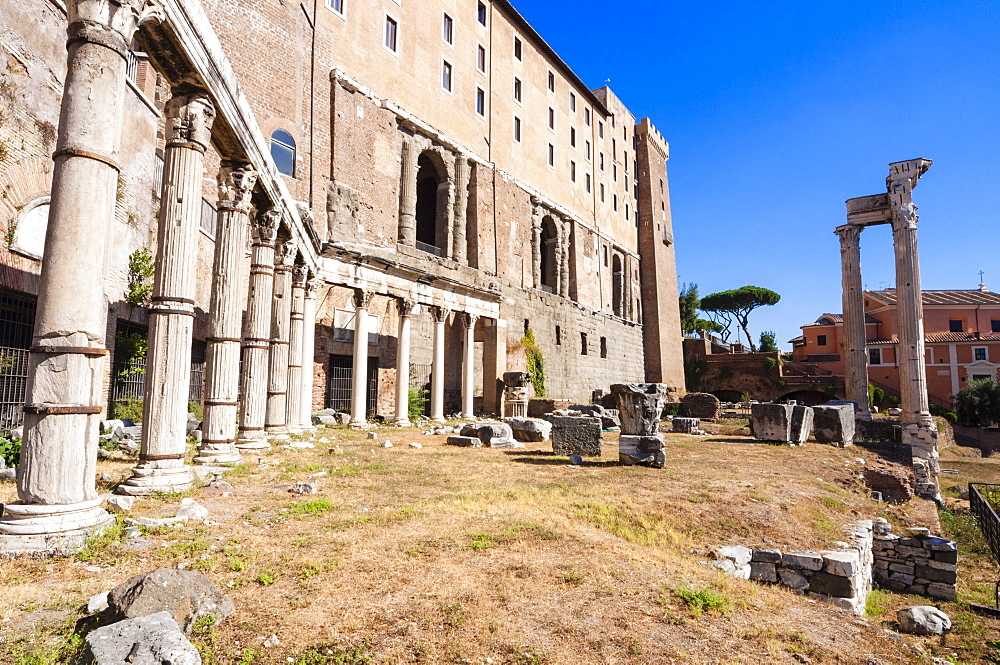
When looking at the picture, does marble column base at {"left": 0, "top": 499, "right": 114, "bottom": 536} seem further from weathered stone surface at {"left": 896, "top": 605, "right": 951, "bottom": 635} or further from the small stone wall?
the small stone wall

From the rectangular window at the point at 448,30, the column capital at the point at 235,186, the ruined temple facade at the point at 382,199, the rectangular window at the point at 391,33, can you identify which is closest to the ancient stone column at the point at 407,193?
the ruined temple facade at the point at 382,199

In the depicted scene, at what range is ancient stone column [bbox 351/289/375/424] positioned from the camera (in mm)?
15281

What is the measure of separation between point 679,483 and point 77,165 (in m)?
8.33

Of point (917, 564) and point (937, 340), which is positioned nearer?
point (917, 564)

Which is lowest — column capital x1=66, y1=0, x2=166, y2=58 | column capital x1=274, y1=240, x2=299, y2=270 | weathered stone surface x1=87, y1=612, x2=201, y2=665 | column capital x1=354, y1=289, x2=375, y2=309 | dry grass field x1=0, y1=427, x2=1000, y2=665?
dry grass field x1=0, y1=427, x2=1000, y2=665

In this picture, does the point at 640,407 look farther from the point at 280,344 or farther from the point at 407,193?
the point at 407,193

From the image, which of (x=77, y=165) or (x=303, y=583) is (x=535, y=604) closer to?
(x=303, y=583)

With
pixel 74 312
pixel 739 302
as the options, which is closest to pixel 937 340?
pixel 739 302

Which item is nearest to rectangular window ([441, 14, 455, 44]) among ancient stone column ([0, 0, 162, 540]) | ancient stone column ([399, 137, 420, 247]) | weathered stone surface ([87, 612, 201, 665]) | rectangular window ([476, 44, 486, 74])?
rectangular window ([476, 44, 486, 74])

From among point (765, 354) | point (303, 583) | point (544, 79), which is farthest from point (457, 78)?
point (765, 354)

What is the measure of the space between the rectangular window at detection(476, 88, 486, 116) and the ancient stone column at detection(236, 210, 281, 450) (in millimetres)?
17470

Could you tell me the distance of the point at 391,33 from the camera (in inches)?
837

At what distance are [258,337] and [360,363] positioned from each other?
557cm

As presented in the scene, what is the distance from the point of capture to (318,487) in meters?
7.00
